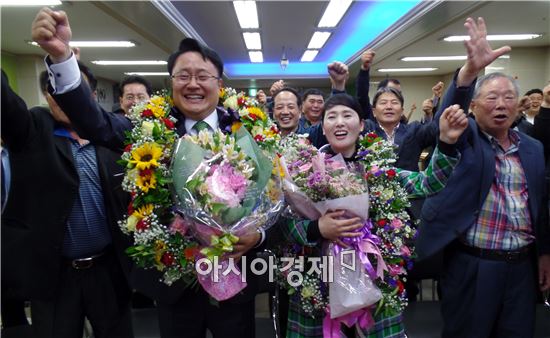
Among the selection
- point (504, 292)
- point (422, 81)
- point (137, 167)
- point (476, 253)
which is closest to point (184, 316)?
point (137, 167)

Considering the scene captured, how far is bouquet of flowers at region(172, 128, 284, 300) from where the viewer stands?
1158 mm

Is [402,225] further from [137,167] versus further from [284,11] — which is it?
[284,11]

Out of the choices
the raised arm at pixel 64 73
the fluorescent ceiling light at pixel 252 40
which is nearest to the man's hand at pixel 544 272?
the raised arm at pixel 64 73

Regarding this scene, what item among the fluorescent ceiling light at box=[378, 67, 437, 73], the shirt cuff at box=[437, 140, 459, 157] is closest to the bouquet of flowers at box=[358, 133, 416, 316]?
the shirt cuff at box=[437, 140, 459, 157]

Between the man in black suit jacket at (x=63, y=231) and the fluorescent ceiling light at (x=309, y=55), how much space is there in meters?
9.52

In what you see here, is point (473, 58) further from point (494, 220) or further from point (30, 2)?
point (30, 2)

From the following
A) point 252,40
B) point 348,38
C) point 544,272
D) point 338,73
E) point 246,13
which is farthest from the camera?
point 348,38

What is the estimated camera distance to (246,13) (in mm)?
6504

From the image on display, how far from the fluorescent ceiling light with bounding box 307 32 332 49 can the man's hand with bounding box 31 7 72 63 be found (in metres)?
7.44

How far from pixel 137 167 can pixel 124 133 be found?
32cm

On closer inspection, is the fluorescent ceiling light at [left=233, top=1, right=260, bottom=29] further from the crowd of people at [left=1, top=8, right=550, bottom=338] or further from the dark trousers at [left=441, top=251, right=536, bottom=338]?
the dark trousers at [left=441, top=251, right=536, bottom=338]

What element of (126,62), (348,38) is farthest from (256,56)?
(126,62)

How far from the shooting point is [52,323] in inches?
65.5

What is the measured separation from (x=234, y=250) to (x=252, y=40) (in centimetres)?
826
